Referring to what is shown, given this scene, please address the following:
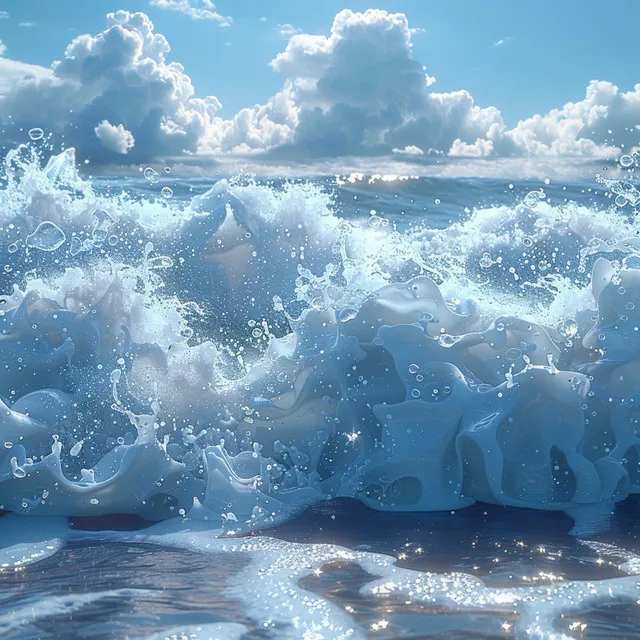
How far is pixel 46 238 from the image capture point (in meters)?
6.38

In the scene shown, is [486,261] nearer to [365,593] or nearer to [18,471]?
[18,471]

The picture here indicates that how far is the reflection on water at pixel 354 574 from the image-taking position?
2354 millimetres

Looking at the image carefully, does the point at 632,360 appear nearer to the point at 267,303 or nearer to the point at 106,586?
the point at 106,586

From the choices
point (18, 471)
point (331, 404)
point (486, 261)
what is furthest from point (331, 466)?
point (486, 261)

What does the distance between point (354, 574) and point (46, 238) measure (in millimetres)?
4653

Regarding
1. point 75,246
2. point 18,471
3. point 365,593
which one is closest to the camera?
point 365,593

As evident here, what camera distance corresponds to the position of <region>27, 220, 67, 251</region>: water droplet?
616 cm

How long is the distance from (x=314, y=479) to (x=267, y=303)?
3229mm

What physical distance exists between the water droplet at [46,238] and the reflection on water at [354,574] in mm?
3414

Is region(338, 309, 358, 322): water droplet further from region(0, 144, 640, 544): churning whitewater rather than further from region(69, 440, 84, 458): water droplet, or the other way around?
region(69, 440, 84, 458): water droplet

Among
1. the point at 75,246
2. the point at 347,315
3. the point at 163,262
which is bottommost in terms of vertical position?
the point at 347,315

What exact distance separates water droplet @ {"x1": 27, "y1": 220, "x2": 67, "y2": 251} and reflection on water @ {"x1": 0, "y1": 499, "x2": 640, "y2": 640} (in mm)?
3414

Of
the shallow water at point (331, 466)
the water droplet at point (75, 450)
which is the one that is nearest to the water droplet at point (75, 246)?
the shallow water at point (331, 466)

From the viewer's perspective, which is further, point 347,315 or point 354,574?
point 347,315
